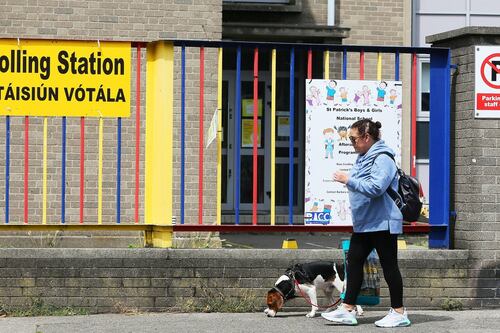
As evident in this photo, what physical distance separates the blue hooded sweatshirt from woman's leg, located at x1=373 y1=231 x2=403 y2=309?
0.10 m

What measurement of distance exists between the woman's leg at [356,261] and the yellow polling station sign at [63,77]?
7.41ft

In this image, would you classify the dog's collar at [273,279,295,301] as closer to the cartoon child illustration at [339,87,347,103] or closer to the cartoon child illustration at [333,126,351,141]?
the cartoon child illustration at [333,126,351,141]

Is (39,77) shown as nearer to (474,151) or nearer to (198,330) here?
(198,330)

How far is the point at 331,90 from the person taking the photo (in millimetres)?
8906

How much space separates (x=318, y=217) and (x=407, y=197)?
1049 mm

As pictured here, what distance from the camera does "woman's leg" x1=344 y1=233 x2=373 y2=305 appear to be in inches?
316

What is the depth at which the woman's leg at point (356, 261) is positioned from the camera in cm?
802

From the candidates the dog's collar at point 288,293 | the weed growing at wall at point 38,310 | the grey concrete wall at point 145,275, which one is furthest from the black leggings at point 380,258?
the weed growing at wall at point 38,310

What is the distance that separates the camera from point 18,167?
490 inches

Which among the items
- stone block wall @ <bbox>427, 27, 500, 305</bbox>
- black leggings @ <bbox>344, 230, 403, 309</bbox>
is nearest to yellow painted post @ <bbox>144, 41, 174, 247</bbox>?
black leggings @ <bbox>344, 230, 403, 309</bbox>

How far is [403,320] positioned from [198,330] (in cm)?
153

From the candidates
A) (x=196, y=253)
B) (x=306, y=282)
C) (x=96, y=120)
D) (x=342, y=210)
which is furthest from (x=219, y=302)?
(x=96, y=120)

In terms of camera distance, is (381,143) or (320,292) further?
(320,292)

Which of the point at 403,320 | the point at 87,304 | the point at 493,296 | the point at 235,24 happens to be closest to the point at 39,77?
the point at 87,304
